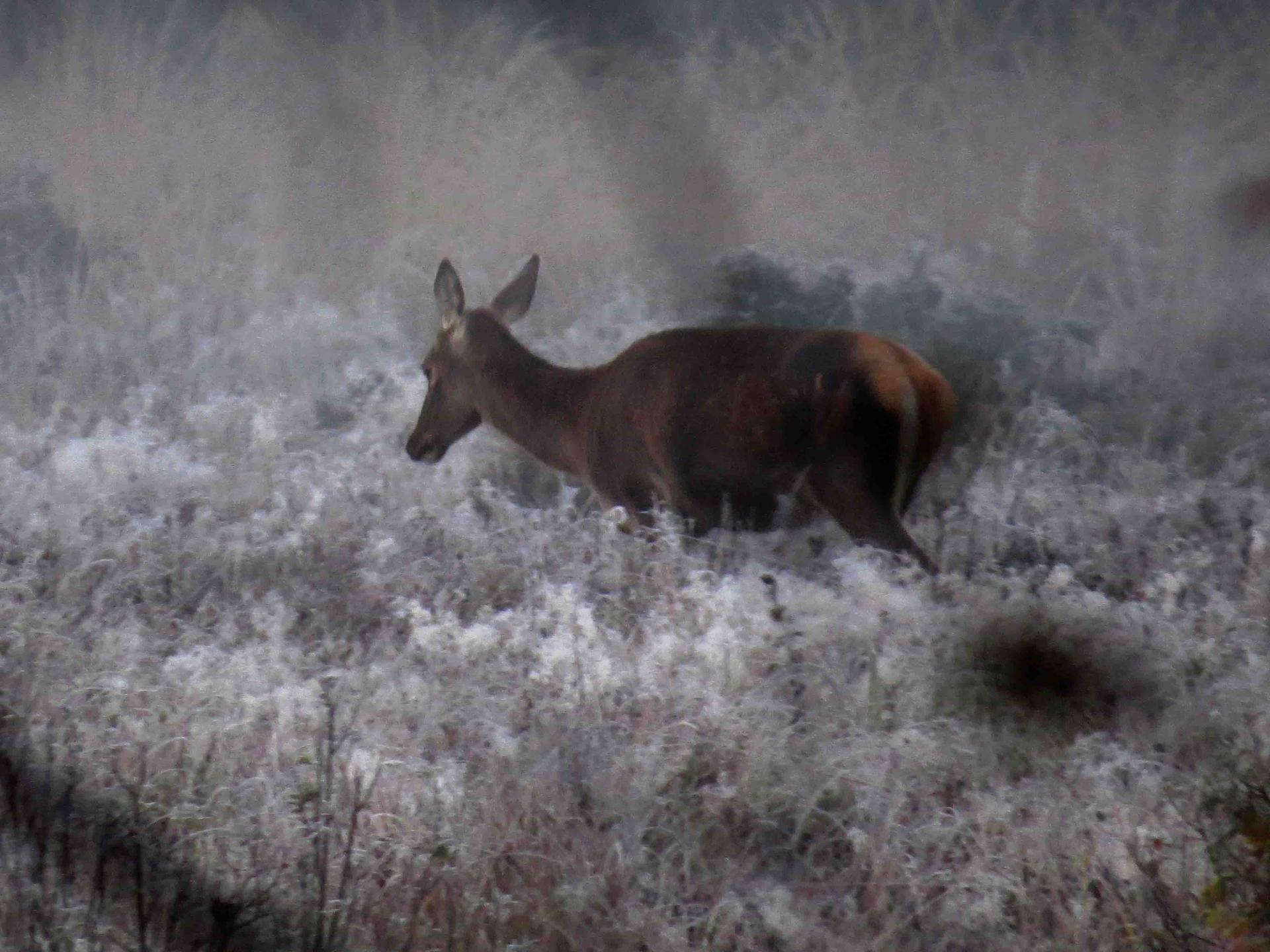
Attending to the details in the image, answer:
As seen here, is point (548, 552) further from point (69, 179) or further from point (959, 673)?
point (69, 179)

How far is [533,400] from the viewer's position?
5.77m

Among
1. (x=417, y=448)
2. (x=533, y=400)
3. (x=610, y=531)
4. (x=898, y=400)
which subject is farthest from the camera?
(x=533, y=400)

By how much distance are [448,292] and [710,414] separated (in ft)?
4.10

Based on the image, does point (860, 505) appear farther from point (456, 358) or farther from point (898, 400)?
point (456, 358)

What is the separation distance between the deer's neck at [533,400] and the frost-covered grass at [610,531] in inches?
4.0

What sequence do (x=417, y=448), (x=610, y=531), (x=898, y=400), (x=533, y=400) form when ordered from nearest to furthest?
(x=898, y=400) < (x=610, y=531) < (x=417, y=448) < (x=533, y=400)

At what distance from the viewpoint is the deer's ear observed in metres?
5.61

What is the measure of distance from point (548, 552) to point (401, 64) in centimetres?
221

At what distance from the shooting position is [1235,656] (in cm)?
399

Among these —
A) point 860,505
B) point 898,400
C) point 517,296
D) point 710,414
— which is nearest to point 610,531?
point 710,414

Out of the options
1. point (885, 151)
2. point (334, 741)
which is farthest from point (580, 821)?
point (885, 151)

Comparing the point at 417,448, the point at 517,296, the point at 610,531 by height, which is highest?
the point at 517,296

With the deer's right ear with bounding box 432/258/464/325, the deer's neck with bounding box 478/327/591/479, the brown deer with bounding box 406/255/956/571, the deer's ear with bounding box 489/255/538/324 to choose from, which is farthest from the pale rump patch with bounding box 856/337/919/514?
the deer's right ear with bounding box 432/258/464/325

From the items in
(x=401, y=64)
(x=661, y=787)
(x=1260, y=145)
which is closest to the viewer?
(x=661, y=787)
